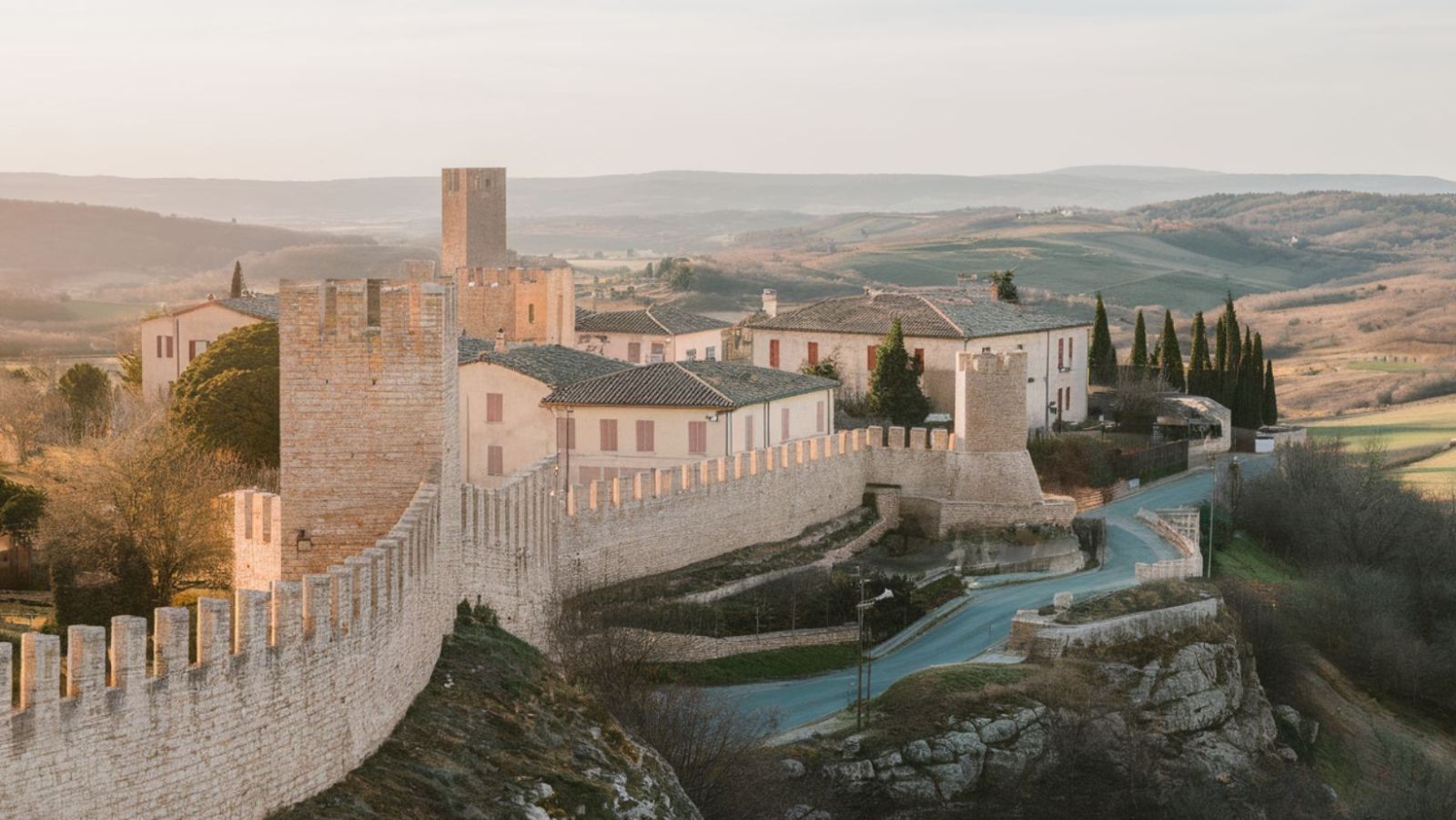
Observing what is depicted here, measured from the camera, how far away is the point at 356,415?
18.9 metres

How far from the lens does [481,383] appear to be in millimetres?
38531

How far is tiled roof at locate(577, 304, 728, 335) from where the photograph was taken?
5159 centimetres

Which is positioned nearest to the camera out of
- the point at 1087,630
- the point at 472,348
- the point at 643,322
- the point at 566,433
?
the point at 1087,630

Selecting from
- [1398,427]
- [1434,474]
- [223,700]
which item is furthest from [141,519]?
[1398,427]

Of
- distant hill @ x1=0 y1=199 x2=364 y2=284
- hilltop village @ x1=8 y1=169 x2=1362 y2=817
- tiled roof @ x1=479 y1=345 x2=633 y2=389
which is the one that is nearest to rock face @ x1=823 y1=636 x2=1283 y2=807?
hilltop village @ x1=8 y1=169 x2=1362 y2=817

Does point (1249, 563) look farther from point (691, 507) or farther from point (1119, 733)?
point (691, 507)

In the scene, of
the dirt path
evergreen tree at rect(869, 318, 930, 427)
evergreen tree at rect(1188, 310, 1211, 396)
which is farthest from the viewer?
evergreen tree at rect(1188, 310, 1211, 396)

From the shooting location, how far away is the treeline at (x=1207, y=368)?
182ft

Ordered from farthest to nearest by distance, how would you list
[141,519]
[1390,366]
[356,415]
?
[1390,366] → [141,519] → [356,415]

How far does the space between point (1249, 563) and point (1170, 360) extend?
13.5 metres

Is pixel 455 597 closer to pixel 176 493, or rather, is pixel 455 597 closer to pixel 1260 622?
pixel 176 493

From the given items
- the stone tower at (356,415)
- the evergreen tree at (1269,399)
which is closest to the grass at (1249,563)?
the evergreen tree at (1269,399)

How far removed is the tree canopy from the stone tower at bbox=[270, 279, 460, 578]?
15.4 meters

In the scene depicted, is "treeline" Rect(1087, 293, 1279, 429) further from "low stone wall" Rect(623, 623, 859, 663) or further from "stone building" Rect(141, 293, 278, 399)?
"low stone wall" Rect(623, 623, 859, 663)
